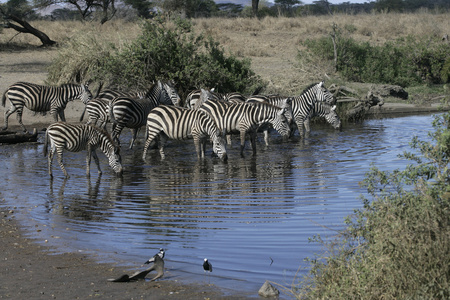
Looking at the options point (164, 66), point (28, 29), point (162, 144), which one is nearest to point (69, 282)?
point (162, 144)

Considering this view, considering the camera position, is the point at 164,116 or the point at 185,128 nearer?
the point at 185,128

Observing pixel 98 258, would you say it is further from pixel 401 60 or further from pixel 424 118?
pixel 401 60

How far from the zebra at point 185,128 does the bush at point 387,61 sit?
12.7 meters

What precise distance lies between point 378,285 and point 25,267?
373 cm

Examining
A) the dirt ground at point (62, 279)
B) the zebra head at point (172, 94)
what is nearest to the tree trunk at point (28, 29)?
the zebra head at point (172, 94)

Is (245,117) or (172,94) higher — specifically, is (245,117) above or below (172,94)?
below

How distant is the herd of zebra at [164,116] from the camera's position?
1228 centimetres

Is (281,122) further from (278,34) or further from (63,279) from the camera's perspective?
(278,34)

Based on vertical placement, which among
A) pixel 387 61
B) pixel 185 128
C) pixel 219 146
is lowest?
pixel 219 146

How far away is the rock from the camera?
216 inches

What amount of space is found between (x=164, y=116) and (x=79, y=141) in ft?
9.51

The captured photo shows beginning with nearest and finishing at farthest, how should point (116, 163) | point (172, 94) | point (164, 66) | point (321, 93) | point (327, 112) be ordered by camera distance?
point (116, 163)
point (172, 94)
point (321, 93)
point (327, 112)
point (164, 66)

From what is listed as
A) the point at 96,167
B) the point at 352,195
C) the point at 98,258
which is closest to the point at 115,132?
the point at 96,167

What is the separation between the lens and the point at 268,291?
217 inches
